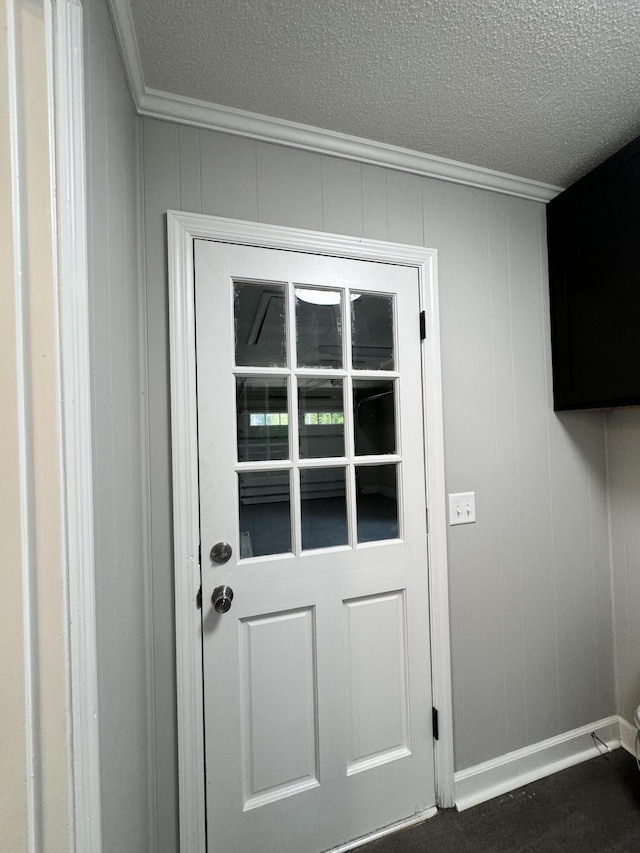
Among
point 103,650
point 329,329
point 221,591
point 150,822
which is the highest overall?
point 329,329

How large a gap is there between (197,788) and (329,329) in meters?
1.52

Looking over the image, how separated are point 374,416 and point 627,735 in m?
1.86

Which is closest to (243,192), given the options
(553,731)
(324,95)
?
(324,95)

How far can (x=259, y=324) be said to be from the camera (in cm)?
128

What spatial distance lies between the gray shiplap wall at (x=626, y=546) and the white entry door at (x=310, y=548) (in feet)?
3.25

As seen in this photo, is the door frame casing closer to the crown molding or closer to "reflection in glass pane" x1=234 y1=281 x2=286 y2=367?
"reflection in glass pane" x1=234 y1=281 x2=286 y2=367

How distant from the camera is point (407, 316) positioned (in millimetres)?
1447

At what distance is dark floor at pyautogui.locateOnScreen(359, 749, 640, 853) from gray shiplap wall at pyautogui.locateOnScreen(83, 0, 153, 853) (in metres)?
0.97

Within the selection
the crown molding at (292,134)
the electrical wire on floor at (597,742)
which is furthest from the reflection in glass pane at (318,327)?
the electrical wire on floor at (597,742)

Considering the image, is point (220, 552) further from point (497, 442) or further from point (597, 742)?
point (597, 742)

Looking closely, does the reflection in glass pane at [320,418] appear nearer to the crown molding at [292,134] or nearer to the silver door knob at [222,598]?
the silver door knob at [222,598]

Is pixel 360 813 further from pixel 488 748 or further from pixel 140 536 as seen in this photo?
pixel 140 536

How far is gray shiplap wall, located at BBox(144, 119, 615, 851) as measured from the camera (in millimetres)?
1325

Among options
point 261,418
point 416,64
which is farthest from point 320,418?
point 416,64
